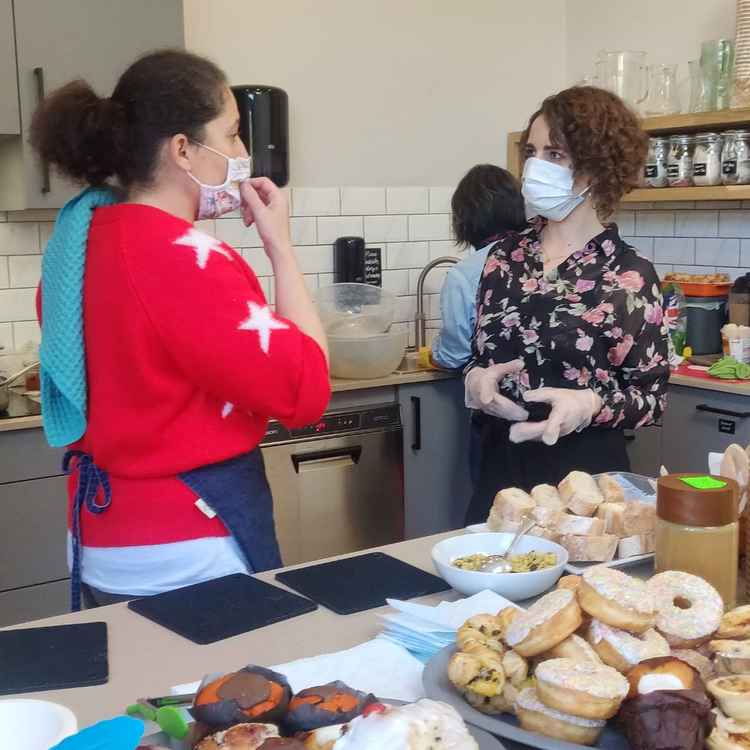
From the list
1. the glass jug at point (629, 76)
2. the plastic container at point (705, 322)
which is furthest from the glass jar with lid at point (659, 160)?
the plastic container at point (705, 322)

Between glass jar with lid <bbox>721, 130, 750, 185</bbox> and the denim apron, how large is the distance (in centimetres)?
255

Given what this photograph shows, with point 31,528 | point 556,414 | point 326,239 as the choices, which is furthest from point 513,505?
point 326,239

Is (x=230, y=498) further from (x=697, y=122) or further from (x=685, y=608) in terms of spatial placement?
(x=697, y=122)

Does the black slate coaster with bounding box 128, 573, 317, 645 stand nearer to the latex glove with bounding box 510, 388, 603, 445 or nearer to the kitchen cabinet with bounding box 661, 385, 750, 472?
the latex glove with bounding box 510, 388, 603, 445

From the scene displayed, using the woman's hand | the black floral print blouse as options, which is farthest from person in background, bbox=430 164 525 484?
the woman's hand

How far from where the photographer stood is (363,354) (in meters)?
3.78

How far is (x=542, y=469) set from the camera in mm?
2541

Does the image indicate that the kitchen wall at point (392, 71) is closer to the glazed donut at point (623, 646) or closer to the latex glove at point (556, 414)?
the latex glove at point (556, 414)

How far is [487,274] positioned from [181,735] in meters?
1.77

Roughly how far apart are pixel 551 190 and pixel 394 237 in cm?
201

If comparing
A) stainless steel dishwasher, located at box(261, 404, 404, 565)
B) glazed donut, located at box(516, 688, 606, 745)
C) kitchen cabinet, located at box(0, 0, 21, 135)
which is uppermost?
kitchen cabinet, located at box(0, 0, 21, 135)

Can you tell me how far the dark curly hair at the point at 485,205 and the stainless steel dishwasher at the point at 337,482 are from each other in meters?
0.73

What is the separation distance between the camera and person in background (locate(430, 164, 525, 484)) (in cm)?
352

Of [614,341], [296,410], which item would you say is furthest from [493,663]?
[614,341]
